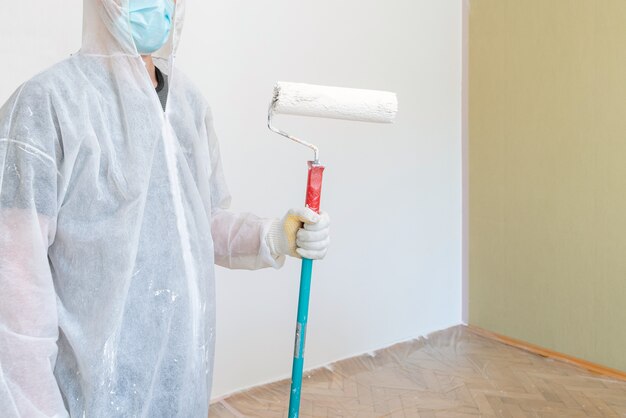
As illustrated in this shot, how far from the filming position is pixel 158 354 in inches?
35.9

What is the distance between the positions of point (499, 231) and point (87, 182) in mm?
2404

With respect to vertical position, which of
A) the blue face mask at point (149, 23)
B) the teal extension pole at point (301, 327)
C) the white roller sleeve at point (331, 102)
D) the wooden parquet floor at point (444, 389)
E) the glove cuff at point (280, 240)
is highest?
the blue face mask at point (149, 23)

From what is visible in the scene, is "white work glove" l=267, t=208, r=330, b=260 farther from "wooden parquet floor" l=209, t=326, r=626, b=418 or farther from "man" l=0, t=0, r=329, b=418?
"wooden parquet floor" l=209, t=326, r=626, b=418

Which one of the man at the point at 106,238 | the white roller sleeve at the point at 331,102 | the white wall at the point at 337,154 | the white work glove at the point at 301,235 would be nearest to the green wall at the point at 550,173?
the white wall at the point at 337,154

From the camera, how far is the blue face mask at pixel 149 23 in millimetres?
962

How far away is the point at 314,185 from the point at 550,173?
1899mm

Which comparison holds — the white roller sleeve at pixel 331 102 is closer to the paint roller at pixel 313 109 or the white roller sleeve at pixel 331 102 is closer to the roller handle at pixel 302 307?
the paint roller at pixel 313 109

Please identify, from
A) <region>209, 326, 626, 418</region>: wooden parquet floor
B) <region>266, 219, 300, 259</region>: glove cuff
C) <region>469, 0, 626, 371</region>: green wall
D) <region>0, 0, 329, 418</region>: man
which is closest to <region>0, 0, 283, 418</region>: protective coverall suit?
<region>0, 0, 329, 418</region>: man

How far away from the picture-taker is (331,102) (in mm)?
1106

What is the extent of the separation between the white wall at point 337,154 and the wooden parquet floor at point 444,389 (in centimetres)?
11

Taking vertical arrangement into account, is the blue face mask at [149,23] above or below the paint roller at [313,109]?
above

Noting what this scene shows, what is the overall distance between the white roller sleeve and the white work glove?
0.20m

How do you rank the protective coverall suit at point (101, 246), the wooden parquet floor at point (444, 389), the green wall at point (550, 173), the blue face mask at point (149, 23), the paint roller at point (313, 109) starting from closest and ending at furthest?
the protective coverall suit at point (101, 246)
the blue face mask at point (149, 23)
the paint roller at point (313, 109)
the wooden parquet floor at point (444, 389)
the green wall at point (550, 173)

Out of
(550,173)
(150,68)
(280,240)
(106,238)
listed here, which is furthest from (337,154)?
(106,238)
